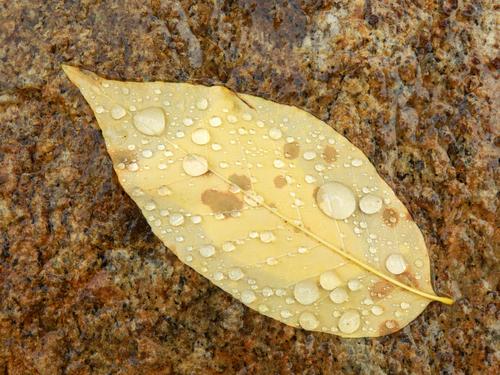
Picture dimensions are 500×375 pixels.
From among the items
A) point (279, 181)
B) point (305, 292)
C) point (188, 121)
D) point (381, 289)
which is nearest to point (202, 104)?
point (188, 121)

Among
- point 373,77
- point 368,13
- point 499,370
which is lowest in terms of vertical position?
point 499,370

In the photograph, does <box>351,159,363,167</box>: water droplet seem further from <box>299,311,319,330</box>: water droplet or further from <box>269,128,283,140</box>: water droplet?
<box>299,311,319,330</box>: water droplet

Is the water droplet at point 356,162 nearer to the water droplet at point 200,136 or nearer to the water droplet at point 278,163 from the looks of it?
the water droplet at point 278,163

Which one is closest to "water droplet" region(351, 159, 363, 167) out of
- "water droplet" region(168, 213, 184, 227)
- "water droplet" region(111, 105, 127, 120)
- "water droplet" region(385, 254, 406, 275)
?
"water droplet" region(385, 254, 406, 275)

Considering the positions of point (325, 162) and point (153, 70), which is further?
point (153, 70)

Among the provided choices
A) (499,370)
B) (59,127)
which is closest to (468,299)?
(499,370)

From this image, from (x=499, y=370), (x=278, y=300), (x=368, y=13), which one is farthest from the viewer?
(x=368, y=13)

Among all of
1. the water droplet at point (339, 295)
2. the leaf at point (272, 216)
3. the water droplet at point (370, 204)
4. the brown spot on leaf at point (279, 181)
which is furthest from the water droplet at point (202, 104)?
the water droplet at point (339, 295)

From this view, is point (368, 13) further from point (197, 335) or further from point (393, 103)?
A: point (197, 335)
